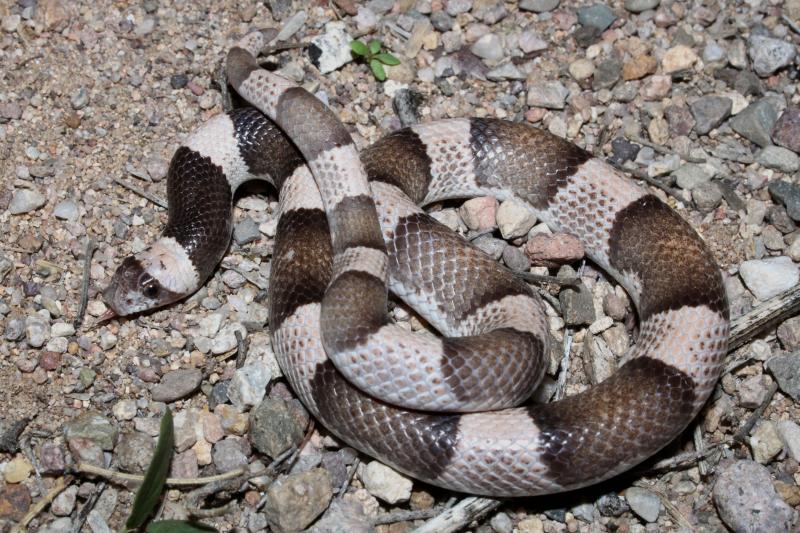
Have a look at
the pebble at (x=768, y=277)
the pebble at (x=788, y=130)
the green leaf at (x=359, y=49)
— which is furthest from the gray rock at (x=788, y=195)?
the green leaf at (x=359, y=49)

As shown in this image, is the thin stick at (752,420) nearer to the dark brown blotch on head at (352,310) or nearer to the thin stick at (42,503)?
the dark brown blotch on head at (352,310)

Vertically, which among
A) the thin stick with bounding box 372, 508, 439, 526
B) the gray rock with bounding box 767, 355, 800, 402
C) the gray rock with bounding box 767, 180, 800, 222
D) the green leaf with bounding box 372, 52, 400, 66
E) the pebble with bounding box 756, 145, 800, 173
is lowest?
the thin stick with bounding box 372, 508, 439, 526

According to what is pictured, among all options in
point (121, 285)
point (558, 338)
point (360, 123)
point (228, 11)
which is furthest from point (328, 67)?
point (558, 338)

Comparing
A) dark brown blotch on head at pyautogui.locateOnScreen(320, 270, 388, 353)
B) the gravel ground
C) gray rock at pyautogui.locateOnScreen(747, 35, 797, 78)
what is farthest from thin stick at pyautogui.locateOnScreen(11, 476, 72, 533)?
gray rock at pyautogui.locateOnScreen(747, 35, 797, 78)

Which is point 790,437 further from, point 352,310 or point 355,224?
point 355,224

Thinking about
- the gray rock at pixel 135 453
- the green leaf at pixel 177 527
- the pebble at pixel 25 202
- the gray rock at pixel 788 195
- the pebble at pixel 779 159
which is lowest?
the gray rock at pixel 135 453

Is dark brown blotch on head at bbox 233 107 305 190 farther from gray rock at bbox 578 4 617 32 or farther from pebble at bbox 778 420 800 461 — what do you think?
pebble at bbox 778 420 800 461
